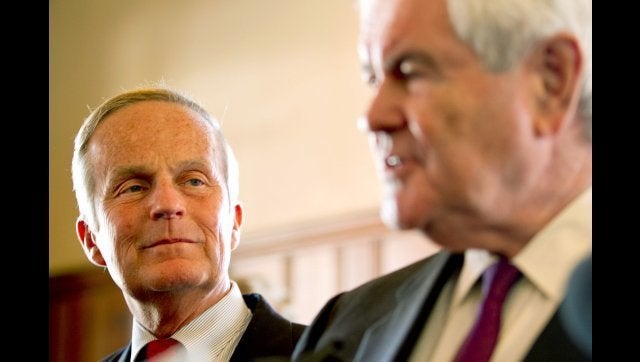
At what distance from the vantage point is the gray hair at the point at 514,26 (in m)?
0.96

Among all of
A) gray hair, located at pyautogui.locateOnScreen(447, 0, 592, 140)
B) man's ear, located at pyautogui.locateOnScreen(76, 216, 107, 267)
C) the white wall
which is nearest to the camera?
gray hair, located at pyautogui.locateOnScreen(447, 0, 592, 140)

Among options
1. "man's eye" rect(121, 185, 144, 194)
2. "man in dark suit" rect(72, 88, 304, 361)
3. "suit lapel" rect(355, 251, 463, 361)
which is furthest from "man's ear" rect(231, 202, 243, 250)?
"suit lapel" rect(355, 251, 463, 361)

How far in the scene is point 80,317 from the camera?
1.50 metres

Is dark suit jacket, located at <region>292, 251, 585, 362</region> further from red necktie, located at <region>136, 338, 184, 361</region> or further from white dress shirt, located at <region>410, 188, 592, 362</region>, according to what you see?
red necktie, located at <region>136, 338, 184, 361</region>

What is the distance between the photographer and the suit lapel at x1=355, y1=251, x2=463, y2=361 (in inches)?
42.1

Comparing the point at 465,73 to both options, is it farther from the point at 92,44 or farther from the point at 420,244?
the point at 92,44

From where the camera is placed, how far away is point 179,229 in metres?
1.26

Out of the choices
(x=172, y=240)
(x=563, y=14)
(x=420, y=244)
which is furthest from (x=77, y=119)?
(x=563, y=14)

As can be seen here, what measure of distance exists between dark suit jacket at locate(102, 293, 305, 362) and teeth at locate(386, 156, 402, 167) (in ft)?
1.01

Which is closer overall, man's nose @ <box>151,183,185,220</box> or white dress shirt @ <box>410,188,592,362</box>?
white dress shirt @ <box>410,188,592,362</box>

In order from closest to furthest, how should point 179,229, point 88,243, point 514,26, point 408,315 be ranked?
point 514,26 < point 408,315 < point 179,229 < point 88,243

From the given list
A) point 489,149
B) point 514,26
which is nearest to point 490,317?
point 489,149

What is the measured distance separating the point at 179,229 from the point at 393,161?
346mm

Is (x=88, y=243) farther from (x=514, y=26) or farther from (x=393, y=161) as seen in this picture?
(x=514, y=26)
